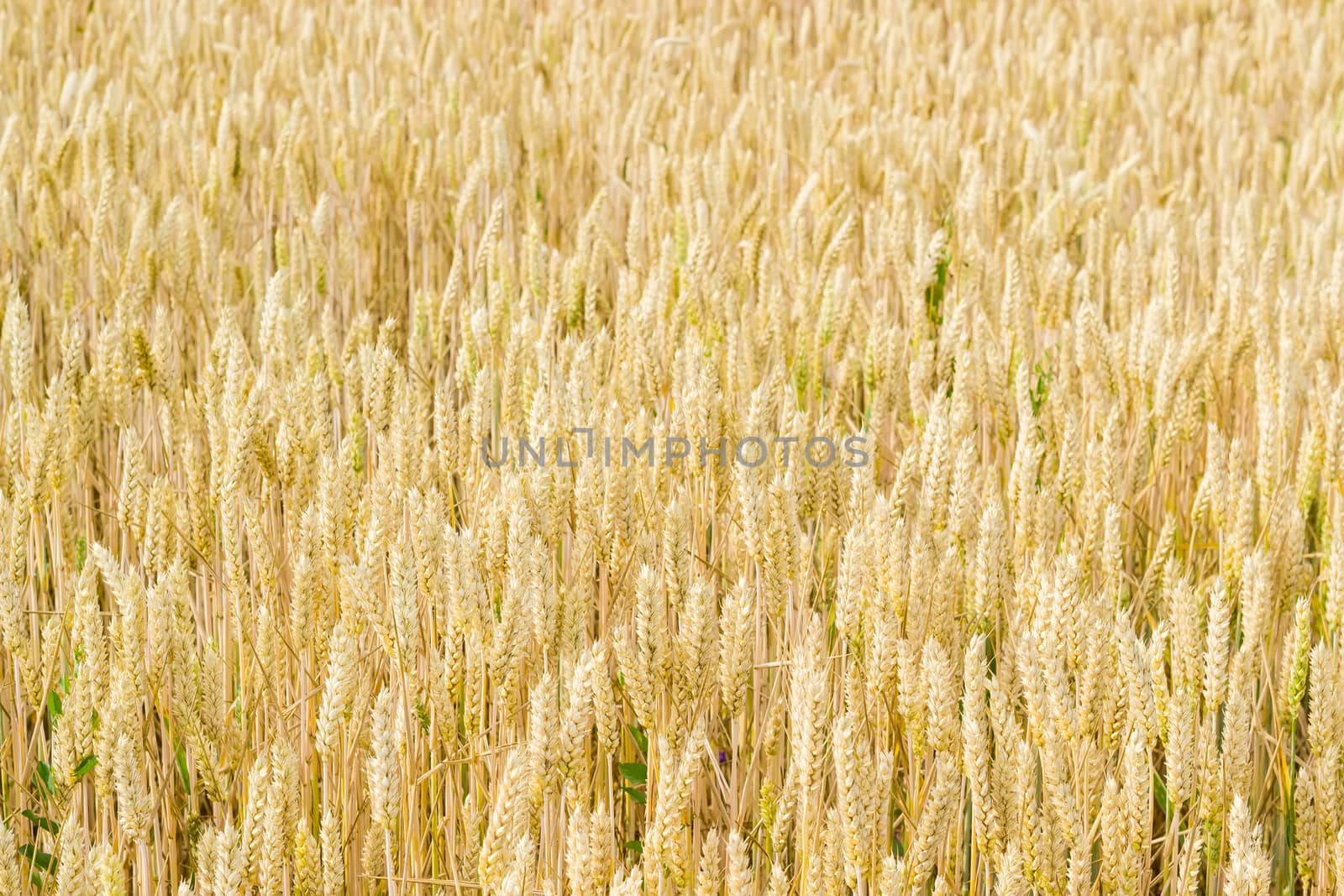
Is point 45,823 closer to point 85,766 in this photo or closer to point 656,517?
point 85,766

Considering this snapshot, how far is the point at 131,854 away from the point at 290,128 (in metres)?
1.62

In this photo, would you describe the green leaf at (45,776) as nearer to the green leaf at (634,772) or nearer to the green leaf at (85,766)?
the green leaf at (85,766)

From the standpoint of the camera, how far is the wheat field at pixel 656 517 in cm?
94

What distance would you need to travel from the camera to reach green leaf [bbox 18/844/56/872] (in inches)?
45.3

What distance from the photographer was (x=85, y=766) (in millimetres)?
1084

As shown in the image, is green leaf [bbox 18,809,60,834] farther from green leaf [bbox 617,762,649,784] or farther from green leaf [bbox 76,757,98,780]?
green leaf [bbox 617,762,649,784]

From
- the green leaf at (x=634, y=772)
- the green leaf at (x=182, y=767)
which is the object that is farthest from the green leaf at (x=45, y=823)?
the green leaf at (x=634, y=772)

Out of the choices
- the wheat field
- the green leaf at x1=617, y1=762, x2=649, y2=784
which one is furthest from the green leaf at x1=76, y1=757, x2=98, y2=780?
the green leaf at x1=617, y1=762, x2=649, y2=784

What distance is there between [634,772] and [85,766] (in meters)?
0.47

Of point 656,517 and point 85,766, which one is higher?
point 656,517

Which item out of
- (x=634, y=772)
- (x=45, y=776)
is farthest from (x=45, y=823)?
(x=634, y=772)

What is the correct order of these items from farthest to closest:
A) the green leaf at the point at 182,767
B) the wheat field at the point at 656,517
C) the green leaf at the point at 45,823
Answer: the green leaf at the point at 182,767 → the green leaf at the point at 45,823 → the wheat field at the point at 656,517

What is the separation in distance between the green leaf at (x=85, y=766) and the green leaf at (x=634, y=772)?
44 cm

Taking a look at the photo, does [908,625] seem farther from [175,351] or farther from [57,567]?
[175,351]
